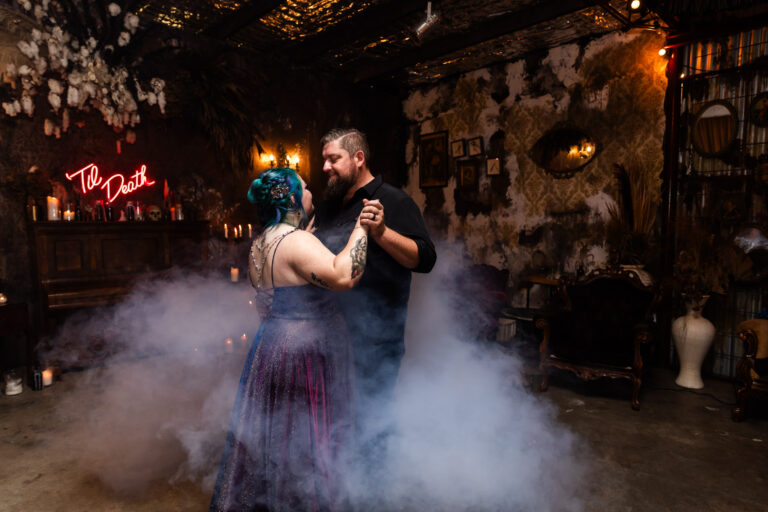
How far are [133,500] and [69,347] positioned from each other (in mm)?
3050

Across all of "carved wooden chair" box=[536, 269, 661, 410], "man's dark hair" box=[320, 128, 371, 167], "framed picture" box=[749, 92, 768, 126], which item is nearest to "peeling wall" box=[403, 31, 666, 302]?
"framed picture" box=[749, 92, 768, 126]

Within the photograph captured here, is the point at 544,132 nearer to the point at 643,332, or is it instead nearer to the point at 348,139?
the point at 643,332

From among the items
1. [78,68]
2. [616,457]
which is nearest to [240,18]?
[78,68]

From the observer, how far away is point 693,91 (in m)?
4.94

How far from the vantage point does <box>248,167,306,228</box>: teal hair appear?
78.8 inches

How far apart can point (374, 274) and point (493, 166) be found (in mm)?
5130

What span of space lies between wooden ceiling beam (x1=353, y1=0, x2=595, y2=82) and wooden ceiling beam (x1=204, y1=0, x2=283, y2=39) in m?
2.17

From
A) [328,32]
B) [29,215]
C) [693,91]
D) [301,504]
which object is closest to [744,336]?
[693,91]

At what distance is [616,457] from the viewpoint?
3.10 metres

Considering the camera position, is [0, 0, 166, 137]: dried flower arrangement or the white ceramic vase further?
[0, 0, 166, 137]: dried flower arrangement

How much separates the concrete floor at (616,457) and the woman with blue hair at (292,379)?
939 millimetres

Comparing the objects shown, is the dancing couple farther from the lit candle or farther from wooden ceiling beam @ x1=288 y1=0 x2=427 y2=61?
the lit candle

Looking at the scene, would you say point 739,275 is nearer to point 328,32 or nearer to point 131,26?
point 328,32

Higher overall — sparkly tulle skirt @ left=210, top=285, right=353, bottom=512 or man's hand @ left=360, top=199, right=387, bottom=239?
man's hand @ left=360, top=199, right=387, bottom=239
